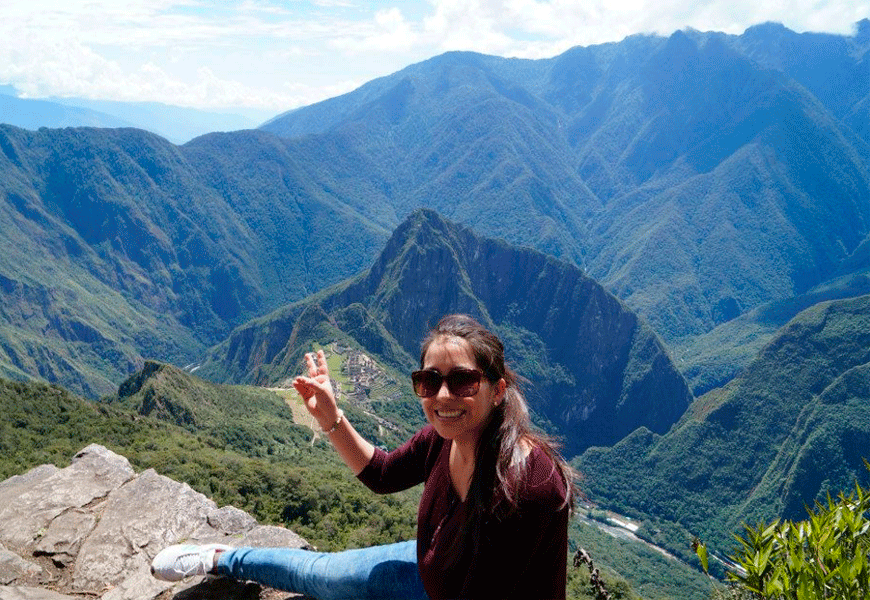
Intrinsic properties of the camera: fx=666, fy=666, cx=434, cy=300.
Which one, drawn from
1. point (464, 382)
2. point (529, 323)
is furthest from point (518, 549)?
point (529, 323)

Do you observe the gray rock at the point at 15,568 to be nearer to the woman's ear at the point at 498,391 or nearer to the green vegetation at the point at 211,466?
the woman's ear at the point at 498,391

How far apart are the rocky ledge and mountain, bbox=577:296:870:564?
105 metres

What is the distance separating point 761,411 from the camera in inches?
5064

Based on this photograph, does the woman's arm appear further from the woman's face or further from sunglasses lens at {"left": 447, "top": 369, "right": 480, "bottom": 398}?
sunglasses lens at {"left": 447, "top": 369, "right": 480, "bottom": 398}

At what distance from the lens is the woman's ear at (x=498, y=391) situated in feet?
15.9

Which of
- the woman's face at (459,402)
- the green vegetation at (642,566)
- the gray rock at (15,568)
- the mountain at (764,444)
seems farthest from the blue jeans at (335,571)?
the mountain at (764,444)

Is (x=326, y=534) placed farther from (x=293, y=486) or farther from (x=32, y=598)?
(x=32, y=598)

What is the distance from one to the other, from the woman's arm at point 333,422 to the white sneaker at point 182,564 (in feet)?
6.72

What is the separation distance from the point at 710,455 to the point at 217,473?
11900cm

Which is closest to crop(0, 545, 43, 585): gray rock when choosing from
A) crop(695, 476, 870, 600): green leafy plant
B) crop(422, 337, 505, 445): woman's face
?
crop(422, 337, 505, 445): woman's face

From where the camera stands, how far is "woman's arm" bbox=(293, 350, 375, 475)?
20.6ft

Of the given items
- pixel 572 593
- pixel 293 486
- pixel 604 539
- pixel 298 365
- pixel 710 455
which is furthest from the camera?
pixel 710 455

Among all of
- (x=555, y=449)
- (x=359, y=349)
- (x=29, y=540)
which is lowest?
(x=359, y=349)

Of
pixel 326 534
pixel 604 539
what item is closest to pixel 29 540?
pixel 326 534
